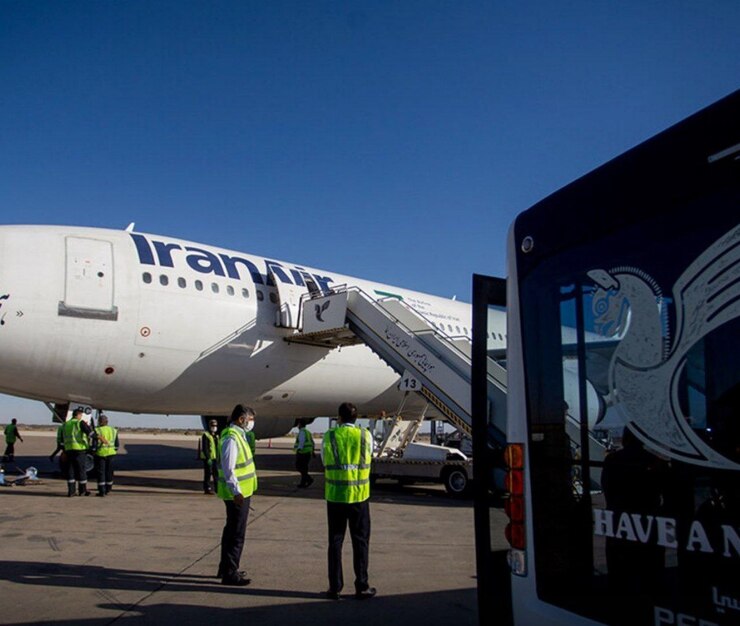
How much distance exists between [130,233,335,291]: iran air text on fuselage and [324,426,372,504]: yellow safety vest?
812 cm

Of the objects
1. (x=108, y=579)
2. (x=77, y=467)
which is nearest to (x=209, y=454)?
(x=77, y=467)

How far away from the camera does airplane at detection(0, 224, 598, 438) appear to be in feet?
38.6

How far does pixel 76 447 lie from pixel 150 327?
2.50 m

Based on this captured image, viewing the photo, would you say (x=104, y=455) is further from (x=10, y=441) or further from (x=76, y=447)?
(x=10, y=441)

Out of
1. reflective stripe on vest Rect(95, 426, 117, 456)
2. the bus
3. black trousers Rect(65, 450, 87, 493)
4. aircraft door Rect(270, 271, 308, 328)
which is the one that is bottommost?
black trousers Rect(65, 450, 87, 493)

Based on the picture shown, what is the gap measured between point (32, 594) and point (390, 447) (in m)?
10.4

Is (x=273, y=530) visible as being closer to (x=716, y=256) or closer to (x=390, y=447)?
(x=390, y=447)

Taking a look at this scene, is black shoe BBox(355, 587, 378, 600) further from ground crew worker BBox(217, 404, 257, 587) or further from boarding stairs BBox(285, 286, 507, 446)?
boarding stairs BBox(285, 286, 507, 446)

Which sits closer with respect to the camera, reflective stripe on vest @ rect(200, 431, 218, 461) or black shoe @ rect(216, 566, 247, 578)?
black shoe @ rect(216, 566, 247, 578)

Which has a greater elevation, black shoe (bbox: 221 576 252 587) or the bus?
the bus

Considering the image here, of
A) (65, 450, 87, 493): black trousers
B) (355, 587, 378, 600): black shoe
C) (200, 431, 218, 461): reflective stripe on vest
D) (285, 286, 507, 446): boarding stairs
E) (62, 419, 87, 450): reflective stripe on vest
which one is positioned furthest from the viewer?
(200, 431, 218, 461): reflective stripe on vest

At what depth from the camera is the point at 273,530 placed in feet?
30.2

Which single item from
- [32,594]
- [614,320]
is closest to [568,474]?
[614,320]

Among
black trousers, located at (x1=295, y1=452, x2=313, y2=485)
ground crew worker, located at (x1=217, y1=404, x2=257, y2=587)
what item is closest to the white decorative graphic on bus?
ground crew worker, located at (x1=217, y1=404, x2=257, y2=587)
